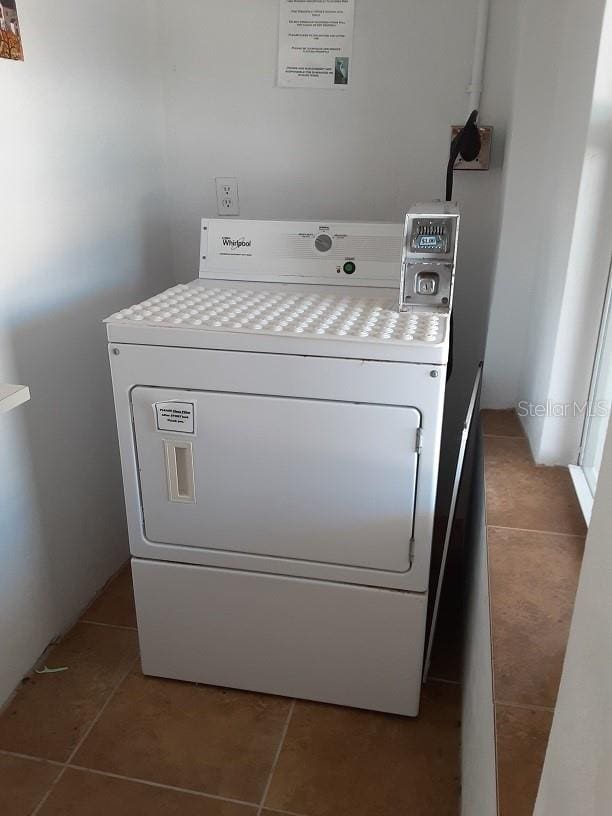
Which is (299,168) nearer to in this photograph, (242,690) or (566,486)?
(566,486)

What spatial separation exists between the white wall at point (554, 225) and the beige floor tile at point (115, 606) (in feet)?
4.08

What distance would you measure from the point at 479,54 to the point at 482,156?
271mm

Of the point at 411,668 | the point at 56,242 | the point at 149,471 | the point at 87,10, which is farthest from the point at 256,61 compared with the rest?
the point at 411,668

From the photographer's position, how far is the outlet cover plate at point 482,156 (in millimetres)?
1931

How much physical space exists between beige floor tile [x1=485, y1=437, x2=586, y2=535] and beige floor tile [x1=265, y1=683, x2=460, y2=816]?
0.59 metres

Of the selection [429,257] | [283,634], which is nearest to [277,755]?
[283,634]

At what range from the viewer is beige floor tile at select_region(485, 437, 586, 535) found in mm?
1412

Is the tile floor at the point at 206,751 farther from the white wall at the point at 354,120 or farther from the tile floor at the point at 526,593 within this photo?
the white wall at the point at 354,120

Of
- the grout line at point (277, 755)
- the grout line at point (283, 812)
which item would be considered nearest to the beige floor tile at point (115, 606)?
the grout line at point (277, 755)

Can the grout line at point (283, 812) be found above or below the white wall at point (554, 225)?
below

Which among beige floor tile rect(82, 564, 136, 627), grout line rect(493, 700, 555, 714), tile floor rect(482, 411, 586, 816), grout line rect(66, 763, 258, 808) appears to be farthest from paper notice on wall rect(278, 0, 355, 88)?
grout line rect(66, 763, 258, 808)

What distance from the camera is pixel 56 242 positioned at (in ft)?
5.75

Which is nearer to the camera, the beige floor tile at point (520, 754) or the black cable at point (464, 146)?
the beige floor tile at point (520, 754)

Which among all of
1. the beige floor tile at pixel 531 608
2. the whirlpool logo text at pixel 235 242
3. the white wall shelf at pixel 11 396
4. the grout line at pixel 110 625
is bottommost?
the grout line at pixel 110 625
